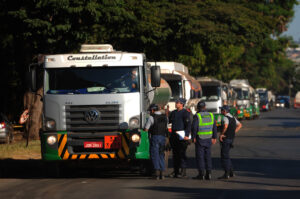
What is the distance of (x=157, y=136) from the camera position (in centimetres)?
1753

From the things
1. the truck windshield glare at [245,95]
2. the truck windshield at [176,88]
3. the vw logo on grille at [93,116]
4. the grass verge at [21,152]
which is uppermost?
the truck windshield glare at [245,95]

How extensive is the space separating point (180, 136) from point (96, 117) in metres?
1.96

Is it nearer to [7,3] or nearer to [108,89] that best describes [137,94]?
[108,89]

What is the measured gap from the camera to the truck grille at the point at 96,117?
1753cm

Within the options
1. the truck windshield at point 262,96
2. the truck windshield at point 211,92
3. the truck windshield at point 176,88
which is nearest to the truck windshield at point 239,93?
the truck windshield at point 211,92

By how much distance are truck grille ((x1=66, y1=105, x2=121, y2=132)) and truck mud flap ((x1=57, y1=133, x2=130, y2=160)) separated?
29cm

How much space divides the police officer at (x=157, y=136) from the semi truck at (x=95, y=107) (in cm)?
26

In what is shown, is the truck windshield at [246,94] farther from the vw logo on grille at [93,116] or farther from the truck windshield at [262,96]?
the vw logo on grille at [93,116]

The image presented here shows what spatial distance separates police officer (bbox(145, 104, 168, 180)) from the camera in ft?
56.9

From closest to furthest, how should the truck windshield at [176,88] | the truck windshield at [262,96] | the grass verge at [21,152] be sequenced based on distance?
the grass verge at [21,152], the truck windshield at [176,88], the truck windshield at [262,96]

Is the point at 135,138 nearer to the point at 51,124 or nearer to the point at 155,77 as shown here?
the point at 155,77

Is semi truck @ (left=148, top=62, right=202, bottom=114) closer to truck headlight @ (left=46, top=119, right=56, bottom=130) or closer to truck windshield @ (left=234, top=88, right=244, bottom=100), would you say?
truck headlight @ (left=46, top=119, right=56, bottom=130)

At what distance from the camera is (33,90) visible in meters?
17.9

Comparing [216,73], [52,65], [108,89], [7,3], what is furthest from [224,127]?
[216,73]
